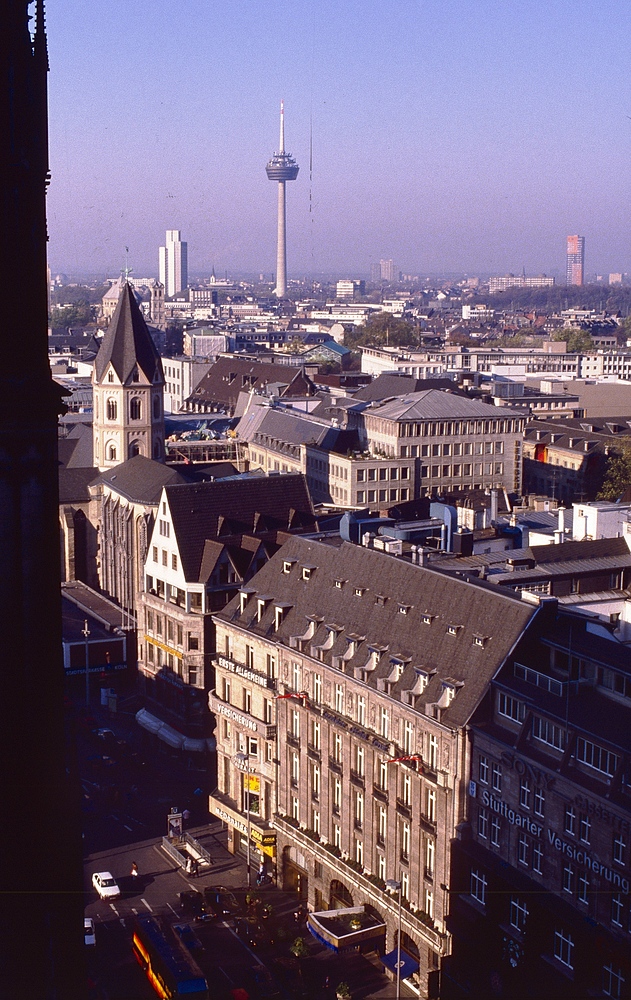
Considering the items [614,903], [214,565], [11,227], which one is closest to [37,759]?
[11,227]

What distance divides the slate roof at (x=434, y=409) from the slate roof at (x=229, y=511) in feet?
124

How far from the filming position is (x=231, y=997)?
53250 millimetres

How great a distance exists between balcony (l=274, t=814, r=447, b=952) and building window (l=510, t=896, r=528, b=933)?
4.01m

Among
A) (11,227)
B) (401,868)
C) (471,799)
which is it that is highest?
(11,227)

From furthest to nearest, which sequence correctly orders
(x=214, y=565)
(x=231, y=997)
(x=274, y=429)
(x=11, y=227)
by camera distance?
(x=274, y=429) → (x=214, y=565) → (x=231, y=997) → (x=11, y=227)

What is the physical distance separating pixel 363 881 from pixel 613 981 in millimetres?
14905

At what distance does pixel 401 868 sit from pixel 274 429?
89.0 metres

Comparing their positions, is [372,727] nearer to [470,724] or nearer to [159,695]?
[470,724]

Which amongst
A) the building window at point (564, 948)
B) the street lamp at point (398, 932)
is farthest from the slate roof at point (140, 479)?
the building window at point (564, 948)

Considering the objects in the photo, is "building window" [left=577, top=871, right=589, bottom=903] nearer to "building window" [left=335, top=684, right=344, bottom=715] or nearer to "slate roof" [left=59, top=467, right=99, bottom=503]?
"building window" [left=335, top=684, right=344, bottom=715]

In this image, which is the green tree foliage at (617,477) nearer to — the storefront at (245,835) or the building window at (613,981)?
the storefront at (245,835)

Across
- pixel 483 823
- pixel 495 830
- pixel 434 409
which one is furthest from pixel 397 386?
pixel 495 830

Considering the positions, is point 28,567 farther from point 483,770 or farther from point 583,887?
point 483,770

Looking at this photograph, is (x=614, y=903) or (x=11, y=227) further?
(x=614, y=903)
